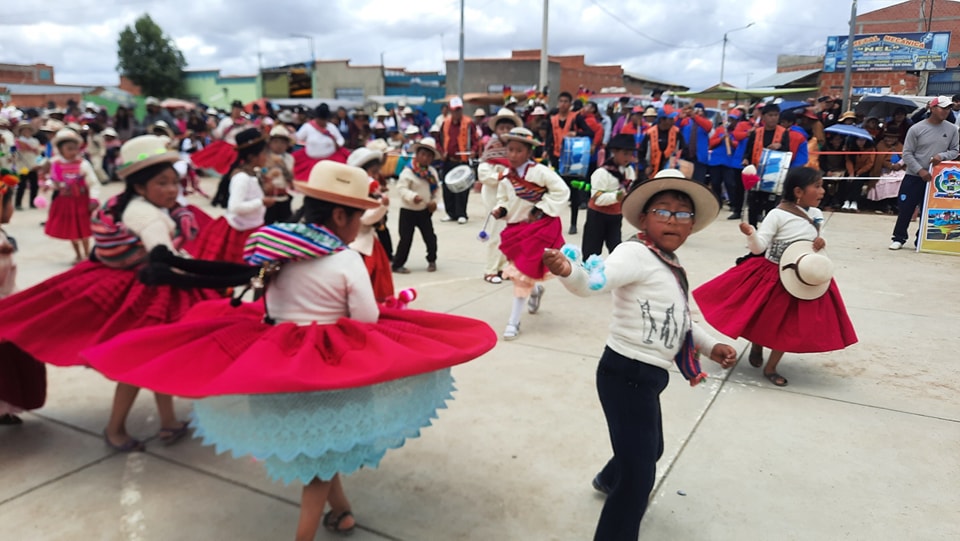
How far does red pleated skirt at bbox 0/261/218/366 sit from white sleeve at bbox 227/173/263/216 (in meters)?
2.13

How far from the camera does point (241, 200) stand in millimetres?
5809

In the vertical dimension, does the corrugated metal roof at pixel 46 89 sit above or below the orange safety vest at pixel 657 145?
above

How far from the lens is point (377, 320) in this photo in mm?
2883

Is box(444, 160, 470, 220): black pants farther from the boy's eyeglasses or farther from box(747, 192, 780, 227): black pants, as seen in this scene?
the boy's eyeglasses

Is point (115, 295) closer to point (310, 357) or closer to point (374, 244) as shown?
point (310, 357)

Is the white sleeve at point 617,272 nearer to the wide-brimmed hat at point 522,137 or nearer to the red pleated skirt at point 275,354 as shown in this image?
the red pleated skirt at point 275,354

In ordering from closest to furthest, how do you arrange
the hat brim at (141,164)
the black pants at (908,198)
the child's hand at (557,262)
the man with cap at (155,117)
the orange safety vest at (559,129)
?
the child's hand at (557,262) < the hat brim at (141,164) < the black pants at (908,198) < the orange safety vest at (559,129) < the man with cap at (155,117)

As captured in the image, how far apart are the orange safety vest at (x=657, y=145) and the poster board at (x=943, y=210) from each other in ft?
13.0

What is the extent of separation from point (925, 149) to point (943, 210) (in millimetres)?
906

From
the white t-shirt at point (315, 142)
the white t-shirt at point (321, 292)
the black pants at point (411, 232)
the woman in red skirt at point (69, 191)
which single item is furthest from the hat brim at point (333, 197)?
the white t-shirt at point (315, 142)

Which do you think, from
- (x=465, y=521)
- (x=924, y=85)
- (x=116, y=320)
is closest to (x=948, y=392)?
(x=465, y=521)

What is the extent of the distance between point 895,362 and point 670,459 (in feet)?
8.92

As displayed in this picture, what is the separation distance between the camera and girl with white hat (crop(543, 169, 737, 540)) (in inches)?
104

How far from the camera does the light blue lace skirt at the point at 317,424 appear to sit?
2453 millimetres
